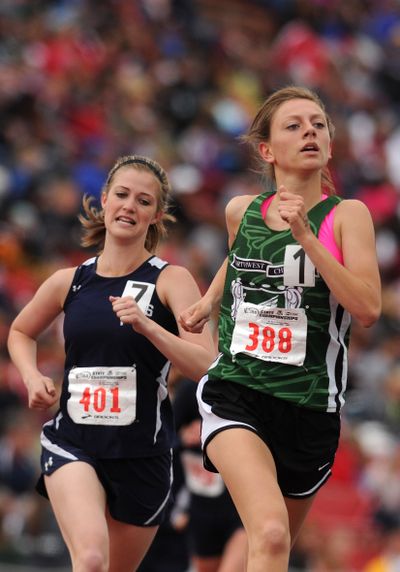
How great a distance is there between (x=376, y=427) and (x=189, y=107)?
5.26 metres

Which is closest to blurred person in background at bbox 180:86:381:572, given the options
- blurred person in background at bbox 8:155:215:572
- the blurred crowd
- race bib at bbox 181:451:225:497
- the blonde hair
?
blurred person in background at bbox 8:155:215:572

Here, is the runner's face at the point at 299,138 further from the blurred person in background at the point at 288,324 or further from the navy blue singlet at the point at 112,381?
the navy blue singlet at the point at 112,381

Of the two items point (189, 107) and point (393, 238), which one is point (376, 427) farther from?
point (189, 107)

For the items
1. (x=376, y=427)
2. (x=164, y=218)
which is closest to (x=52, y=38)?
(x=376, y=427)

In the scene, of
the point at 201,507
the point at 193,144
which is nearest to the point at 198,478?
the point at 201,507

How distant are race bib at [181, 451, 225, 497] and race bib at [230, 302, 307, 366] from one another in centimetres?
261

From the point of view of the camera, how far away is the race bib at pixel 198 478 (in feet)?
25.6

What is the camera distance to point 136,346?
19.1 feet

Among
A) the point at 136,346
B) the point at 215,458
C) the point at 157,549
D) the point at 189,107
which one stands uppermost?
the point at 189,107

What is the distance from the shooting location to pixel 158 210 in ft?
20.2

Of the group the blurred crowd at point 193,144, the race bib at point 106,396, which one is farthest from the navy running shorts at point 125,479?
the blurred crowd at point 193,144

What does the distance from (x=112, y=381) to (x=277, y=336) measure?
0.91 m

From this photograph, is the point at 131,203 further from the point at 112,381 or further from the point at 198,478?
the point at 198,478

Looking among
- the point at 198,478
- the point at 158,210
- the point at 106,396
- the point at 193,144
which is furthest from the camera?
the point at 193,144
